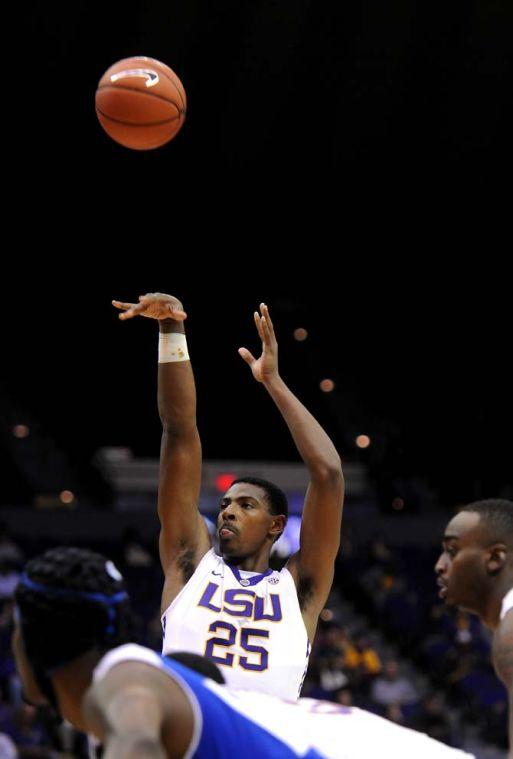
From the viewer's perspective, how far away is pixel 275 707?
99.7 inches

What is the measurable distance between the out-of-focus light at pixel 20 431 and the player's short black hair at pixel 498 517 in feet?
68.2

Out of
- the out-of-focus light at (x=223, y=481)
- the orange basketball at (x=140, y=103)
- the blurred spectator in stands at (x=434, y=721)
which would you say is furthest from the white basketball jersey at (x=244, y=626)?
the out-of-focus light at (x=223, y=481)

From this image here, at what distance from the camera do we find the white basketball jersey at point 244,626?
4395 mm

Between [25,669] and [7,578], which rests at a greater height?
[25,669]

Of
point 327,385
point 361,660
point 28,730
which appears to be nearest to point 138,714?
point 28,730

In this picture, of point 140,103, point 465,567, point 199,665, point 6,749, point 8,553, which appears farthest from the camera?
point 8,553

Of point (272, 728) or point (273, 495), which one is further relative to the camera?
point (273, 495)

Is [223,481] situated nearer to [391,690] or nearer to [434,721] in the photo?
[391,690]

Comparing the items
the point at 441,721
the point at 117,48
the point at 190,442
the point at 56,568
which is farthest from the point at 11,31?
the point at 56,568

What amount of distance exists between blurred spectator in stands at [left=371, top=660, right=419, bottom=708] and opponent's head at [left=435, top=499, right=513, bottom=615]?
38.5 feet

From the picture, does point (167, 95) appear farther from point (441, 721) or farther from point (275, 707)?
point (441, 721)

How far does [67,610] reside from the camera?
Answer: 8.23ft

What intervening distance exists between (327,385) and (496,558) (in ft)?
61.6

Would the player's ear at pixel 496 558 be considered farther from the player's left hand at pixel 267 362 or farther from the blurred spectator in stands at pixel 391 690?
the blurred spectator in stands at pixel 391 690
